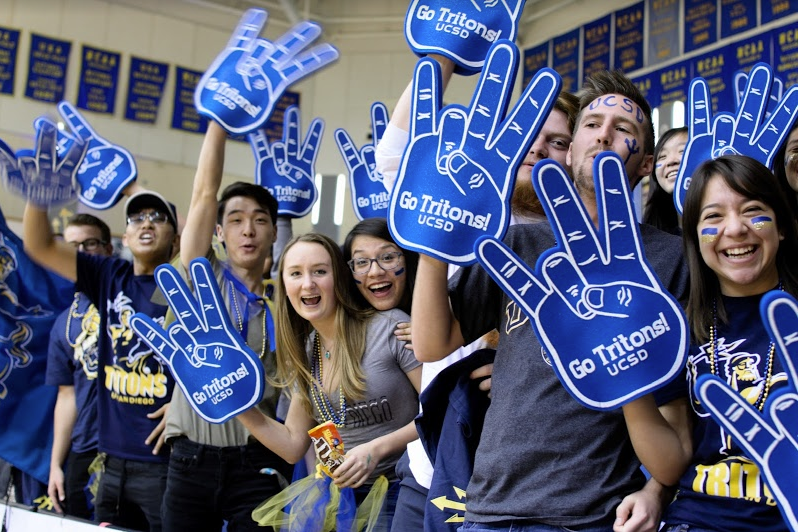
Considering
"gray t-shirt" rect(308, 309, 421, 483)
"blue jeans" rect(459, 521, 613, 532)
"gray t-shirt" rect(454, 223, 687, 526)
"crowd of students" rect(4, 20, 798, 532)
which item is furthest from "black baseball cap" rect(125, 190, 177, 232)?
"blue jeans" rect(459, 521, 613, 532)

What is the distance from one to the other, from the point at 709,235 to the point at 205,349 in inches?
44.2

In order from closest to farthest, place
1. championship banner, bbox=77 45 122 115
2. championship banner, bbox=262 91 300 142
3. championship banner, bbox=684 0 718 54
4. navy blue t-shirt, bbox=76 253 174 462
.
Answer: navy blue t-shirt, bbox=76 253 174 462, championship banner, bbox=684 0 718 54, championship banner, bbox=77 45 122 115, championship banner, bbox=262 91 300 142

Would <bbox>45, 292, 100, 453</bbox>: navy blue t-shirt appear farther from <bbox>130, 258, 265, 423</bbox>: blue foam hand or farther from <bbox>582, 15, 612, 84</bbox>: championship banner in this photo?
<bbox>582, 15, 612, 84</bbox>: championship banner

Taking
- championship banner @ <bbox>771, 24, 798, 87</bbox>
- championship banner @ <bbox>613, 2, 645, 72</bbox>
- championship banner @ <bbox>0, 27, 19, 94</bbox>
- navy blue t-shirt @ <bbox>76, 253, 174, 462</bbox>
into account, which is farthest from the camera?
championship banner @ <bbox>0, 27, 19, 94</bbox>

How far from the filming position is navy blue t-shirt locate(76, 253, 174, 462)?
249 cm

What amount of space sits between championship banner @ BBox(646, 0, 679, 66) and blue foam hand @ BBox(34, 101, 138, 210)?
4141 mm

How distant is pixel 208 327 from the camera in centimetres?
194

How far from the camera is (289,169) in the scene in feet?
11.2

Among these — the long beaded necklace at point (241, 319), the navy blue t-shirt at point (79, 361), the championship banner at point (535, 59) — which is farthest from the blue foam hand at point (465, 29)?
the championship banner at point (535, 59)

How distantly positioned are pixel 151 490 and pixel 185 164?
5231 mm

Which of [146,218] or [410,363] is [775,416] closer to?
[410,363]

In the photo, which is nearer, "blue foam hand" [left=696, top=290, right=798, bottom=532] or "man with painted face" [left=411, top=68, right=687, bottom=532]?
"blue foam hand" [left=696, top=290, right=798, bottom=532]

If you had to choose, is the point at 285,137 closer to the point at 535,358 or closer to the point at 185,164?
the point at 535,358

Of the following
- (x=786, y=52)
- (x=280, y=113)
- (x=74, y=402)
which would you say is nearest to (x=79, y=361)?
(x=74, y=402)
